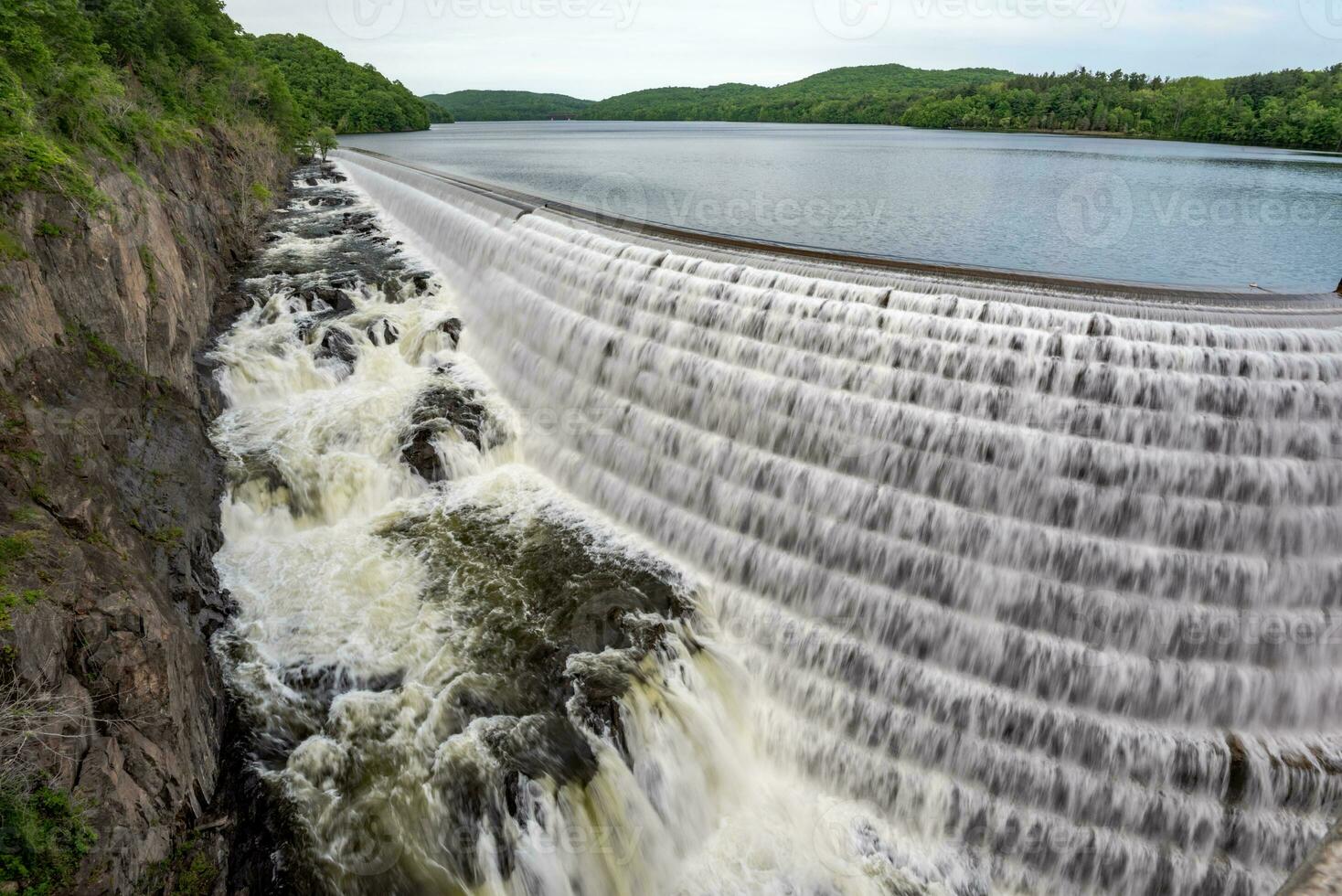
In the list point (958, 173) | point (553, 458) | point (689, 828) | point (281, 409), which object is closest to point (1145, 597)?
point (689, 828)

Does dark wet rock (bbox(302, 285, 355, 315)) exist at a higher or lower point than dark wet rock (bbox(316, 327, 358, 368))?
higher

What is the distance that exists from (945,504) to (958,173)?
28.3 metres

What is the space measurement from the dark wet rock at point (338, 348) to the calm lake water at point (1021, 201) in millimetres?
9336

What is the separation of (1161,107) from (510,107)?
139 metres

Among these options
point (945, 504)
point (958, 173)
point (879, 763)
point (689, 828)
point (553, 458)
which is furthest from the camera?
point (958, 173)

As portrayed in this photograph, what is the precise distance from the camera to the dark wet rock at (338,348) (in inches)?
624

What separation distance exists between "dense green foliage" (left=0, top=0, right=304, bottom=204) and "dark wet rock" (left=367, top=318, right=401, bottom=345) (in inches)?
217

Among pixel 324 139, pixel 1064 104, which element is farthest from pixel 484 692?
pixel 1064 104

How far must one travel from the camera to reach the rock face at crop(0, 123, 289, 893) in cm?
579

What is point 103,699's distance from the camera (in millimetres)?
6277

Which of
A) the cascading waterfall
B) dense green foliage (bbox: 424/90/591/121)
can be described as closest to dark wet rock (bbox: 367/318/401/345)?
the cascading waterfall

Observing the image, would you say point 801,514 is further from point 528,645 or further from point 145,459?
point 145,459

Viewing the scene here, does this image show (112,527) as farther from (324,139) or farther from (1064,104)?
(1064,104)

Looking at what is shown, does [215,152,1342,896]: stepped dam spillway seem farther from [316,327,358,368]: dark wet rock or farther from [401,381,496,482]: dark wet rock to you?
[316,327,358,368]: dark wet rock
